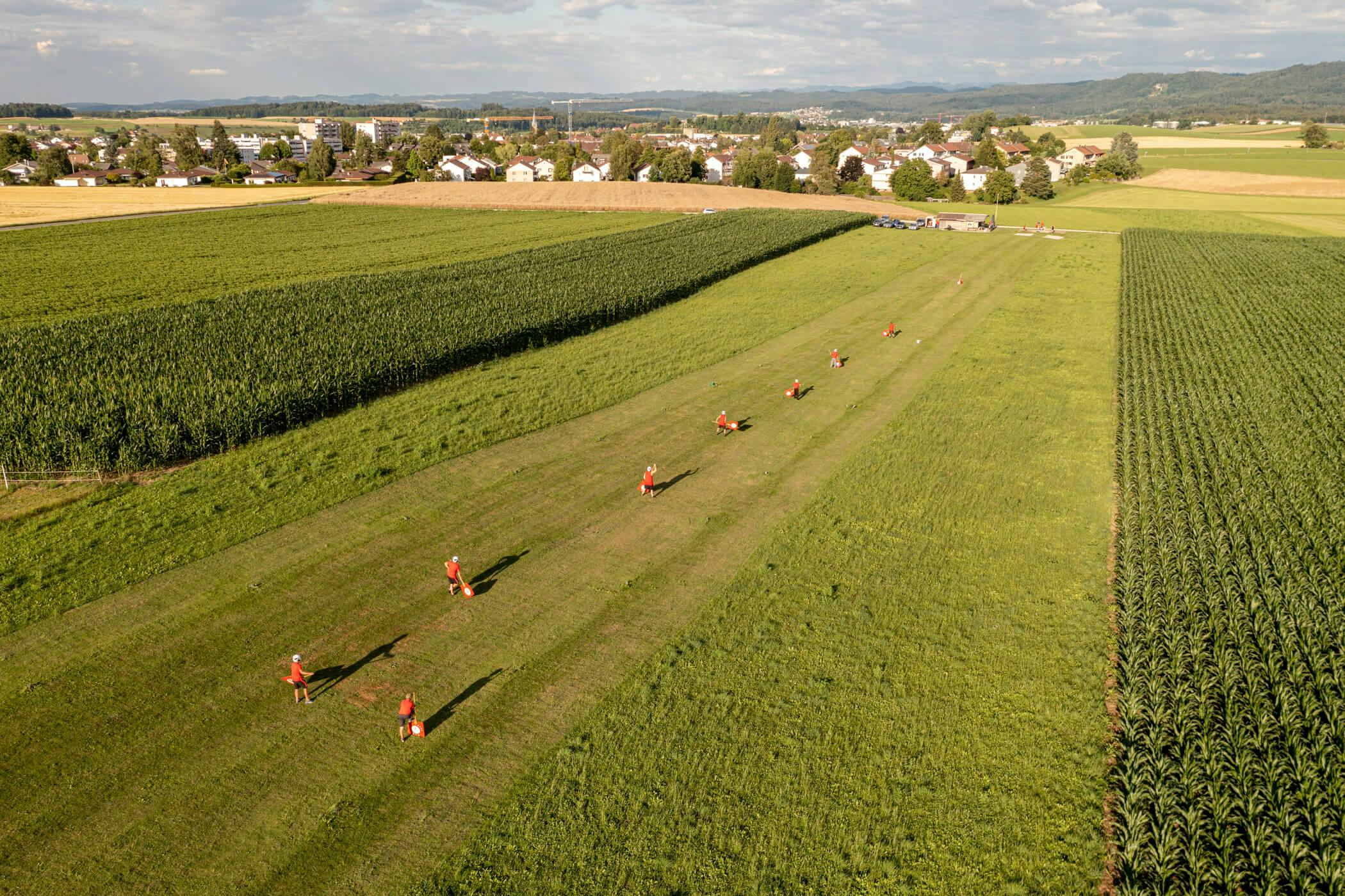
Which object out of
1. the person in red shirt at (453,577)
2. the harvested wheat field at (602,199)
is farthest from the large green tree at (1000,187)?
the person in red shirt at (453,577)

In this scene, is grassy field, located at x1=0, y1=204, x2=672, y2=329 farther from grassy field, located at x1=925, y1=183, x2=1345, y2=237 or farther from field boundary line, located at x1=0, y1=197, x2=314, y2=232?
grassy field, located at x1=925, y1=183, x2=1345, y2=237

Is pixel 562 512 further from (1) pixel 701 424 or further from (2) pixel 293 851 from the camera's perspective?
Answer: (2) pixel 293 851

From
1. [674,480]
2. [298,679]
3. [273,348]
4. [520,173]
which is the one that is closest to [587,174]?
[520,173]

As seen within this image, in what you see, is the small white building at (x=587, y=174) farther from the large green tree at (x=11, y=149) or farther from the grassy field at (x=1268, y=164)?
the large green tree at (x=11, y=149)

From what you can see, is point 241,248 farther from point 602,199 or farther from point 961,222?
point 961,222

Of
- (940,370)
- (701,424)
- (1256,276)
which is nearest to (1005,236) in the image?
(1256,276)

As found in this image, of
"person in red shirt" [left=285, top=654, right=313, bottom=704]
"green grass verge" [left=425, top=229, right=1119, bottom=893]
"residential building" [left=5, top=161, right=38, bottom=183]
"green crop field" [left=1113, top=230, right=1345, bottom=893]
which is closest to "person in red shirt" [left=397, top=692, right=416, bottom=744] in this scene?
"person in red shirt" [left=285, top=654, right=313, bottom=704]

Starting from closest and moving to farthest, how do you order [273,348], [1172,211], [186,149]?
[273,348] → [1172,211] → [186,149]
